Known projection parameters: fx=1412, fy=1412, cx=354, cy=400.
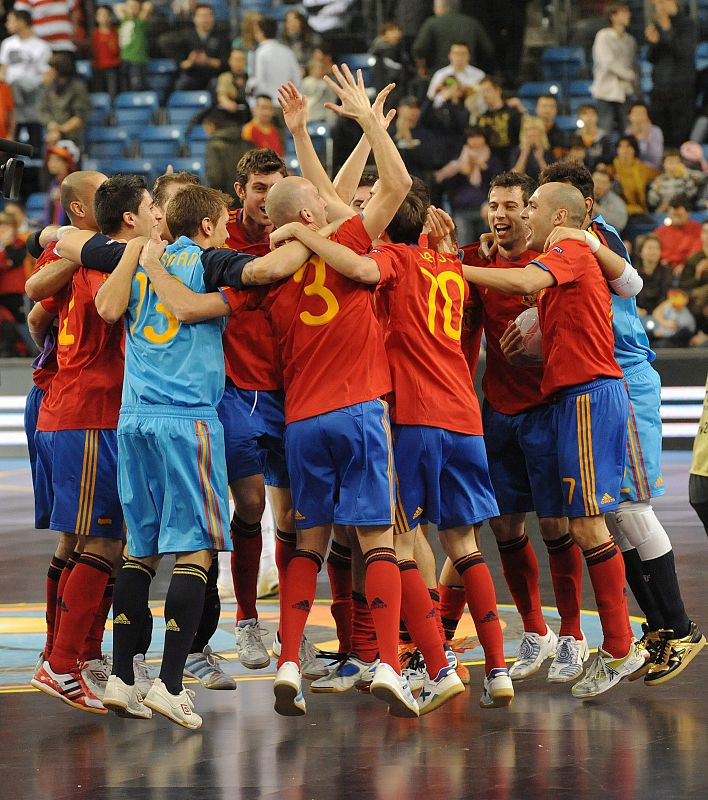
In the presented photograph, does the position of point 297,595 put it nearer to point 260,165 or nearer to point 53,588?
point 53,588

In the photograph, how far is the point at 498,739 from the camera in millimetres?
5156

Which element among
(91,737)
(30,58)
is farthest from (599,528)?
(30,58)

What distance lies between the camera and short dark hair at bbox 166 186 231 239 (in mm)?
5555

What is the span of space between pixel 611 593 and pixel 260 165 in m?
2.44

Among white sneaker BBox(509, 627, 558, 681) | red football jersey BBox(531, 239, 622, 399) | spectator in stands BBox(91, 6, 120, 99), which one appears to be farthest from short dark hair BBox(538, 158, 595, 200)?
spectator in stands BBox(91, 6, 120, 99)

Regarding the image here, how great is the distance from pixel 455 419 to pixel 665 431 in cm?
884

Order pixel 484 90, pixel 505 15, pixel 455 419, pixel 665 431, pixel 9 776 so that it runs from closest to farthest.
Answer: pixel 9 776, pixel 455 419, pixel 665 431, pixel 484 90, pixel 505 15

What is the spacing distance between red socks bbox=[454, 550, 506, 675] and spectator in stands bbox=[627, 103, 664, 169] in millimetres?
10629

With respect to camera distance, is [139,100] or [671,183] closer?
[671,183]

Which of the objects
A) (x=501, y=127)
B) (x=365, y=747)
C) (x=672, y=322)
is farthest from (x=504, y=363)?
(x=501, y=127)

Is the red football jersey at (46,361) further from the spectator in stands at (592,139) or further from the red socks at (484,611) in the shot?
the spectator in stands at (592,139)

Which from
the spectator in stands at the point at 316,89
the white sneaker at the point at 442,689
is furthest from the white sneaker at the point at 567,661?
the spectator in stands at the point at 316,89

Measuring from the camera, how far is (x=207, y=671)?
5.95 meters

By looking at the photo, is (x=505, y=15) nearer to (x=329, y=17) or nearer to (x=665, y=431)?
(x=329, y=17)
